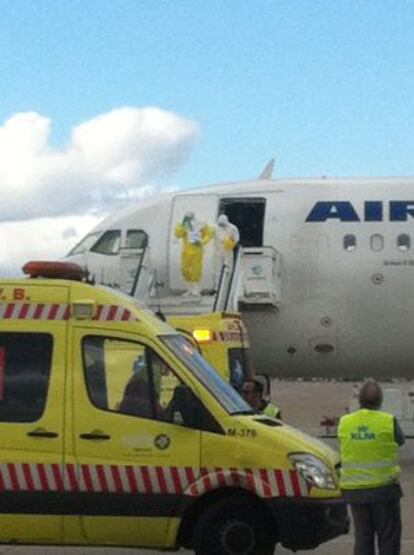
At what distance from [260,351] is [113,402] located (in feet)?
40.6

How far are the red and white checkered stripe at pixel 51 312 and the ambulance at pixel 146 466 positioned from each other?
0.23 m

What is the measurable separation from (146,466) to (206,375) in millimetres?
928

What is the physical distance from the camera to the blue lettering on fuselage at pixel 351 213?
2162cm

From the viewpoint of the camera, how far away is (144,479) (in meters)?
9.69

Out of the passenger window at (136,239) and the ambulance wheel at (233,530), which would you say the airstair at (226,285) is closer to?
the passenger window at (136,239)

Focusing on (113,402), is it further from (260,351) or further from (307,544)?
(260,351)

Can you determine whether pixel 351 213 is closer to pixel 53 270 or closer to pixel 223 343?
pixel 223 343

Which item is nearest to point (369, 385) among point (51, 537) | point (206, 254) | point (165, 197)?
point (51, 537)

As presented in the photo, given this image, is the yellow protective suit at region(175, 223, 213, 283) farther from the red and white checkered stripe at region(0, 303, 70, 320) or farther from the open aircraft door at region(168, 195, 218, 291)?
the red and white checkered stripe at region(0, 303, 70, 320)

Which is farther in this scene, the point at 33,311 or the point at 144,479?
the point at 33,311

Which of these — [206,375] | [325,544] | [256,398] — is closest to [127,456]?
[206,375]

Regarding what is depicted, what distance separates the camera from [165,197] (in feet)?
73.7

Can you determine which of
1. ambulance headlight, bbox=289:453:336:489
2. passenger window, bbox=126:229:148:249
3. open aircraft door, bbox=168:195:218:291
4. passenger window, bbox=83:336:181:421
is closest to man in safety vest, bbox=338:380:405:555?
ambulance headlight, bbox=289:453:336:489

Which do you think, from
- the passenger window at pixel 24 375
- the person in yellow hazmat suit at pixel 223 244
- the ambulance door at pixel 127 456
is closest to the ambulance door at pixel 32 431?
the passenger window at pixel 24 375
